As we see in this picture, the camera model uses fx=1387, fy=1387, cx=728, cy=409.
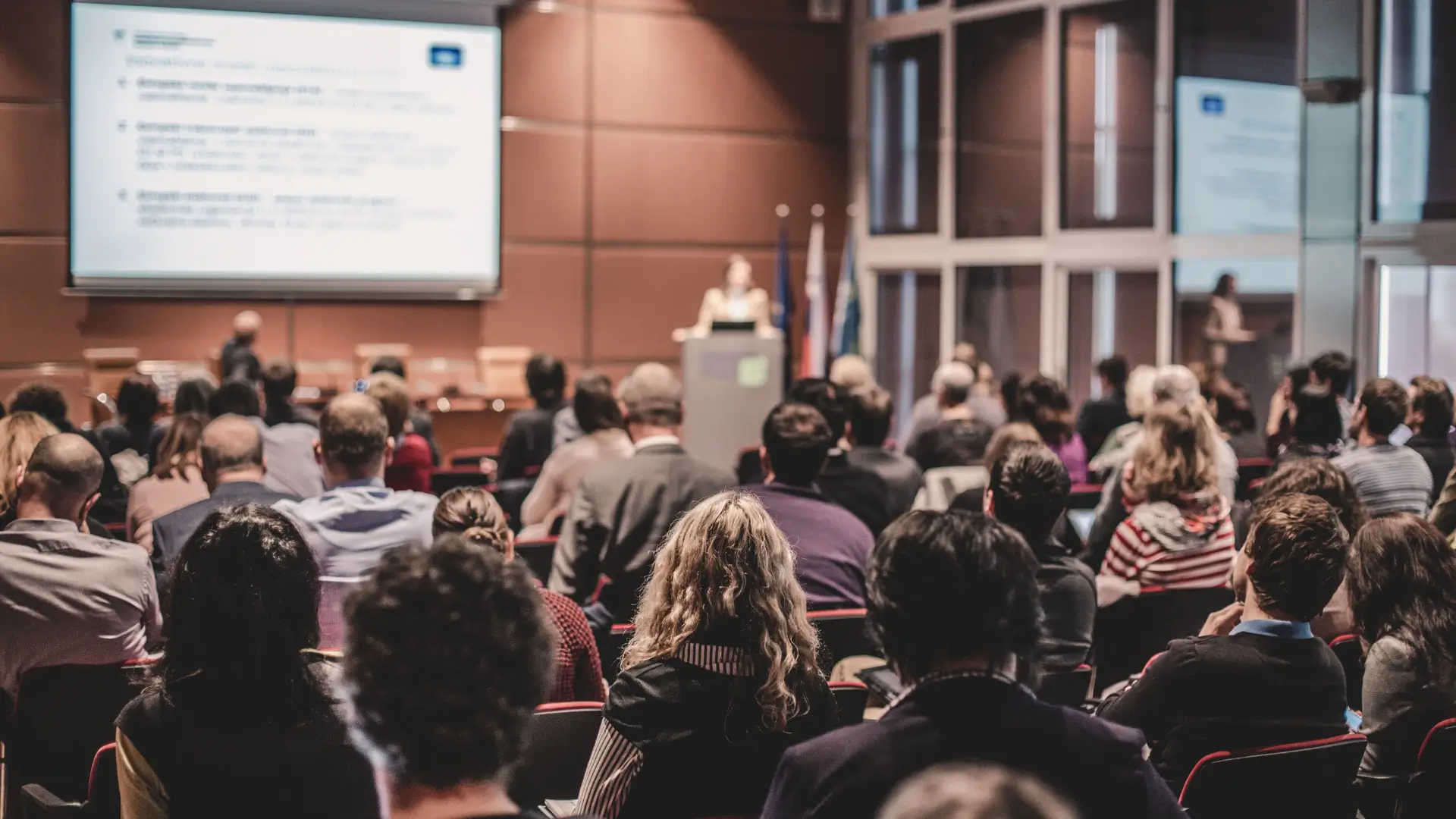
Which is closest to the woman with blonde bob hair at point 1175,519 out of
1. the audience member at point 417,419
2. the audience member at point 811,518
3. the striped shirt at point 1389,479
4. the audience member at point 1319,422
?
the audience member at point 811,518

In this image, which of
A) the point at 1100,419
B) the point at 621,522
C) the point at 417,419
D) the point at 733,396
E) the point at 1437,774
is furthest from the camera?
the point at 733,396

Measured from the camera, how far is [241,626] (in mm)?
2027

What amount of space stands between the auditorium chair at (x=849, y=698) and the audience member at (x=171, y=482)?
269cm

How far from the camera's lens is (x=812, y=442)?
4.20 meters

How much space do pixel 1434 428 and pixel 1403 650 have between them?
2894 mm

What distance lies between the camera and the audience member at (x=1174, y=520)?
3.98m

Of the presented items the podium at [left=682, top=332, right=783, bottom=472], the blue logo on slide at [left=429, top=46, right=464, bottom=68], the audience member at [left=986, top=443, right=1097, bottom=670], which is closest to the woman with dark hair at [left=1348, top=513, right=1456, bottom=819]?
the audience member at [left=986, top=443, right=1097, bottom=670]

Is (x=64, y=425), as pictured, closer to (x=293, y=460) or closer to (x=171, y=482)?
(x=293, y=460)

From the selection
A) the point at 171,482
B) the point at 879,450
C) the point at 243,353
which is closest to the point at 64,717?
the point at 171,482

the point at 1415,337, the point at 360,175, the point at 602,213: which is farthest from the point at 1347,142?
the point at 360,175

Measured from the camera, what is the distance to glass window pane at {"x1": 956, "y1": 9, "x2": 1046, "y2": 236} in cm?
1114

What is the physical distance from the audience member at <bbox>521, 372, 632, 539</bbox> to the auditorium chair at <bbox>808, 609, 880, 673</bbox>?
5.65 ft

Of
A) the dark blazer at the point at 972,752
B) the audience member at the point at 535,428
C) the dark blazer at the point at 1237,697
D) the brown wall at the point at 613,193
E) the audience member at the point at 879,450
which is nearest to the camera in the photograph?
the dark blazer at the point at 972,752

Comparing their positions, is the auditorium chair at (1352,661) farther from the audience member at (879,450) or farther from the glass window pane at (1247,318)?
the glass window pane at (1247,318)
